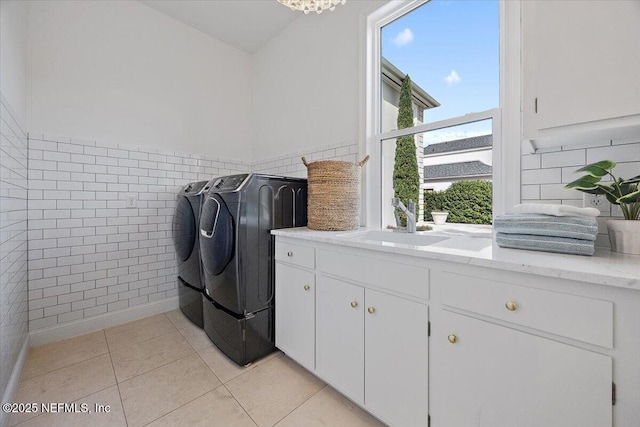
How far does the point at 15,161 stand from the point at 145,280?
1.29 m

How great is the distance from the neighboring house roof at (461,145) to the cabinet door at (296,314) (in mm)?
1184

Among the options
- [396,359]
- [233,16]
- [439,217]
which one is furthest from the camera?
[233,16]

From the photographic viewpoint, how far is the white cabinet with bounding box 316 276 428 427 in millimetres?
1048

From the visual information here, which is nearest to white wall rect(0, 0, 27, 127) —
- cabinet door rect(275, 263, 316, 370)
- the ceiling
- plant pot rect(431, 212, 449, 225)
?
the ceiling

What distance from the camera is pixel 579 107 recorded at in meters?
0.93

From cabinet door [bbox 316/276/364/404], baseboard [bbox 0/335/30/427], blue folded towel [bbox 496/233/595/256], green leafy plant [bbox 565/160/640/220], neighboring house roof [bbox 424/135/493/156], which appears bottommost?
baseboard [bbox 0/335/30/427]

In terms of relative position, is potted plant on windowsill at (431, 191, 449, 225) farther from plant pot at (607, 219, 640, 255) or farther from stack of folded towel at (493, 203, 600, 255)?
plant pot at (607, 219, 640, 255)

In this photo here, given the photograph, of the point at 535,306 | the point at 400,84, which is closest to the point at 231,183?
the point at 400,84

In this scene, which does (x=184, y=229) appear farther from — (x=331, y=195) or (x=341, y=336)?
(x=341, y=336)

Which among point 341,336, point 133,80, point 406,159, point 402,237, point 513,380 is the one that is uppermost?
point 133,80

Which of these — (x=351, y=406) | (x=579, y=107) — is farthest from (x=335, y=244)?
(x=579, y=107)

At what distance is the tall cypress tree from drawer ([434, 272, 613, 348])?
944 mm

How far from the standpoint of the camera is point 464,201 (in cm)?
164

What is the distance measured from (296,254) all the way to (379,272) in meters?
0.59
